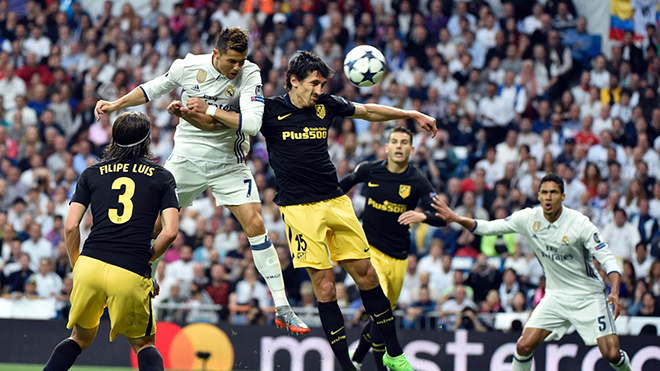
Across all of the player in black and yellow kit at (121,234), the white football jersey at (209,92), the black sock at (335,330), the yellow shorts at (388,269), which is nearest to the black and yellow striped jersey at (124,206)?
the player in black and yellow kit at (121,234)

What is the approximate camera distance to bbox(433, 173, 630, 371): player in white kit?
901 centimetres

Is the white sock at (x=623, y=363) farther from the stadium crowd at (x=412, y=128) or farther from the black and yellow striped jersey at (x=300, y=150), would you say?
the black and yellow striped jersey at (x=300, y=150)

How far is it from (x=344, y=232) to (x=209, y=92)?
2.01 metres

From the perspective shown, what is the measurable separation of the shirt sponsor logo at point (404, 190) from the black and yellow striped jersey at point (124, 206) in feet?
12.8

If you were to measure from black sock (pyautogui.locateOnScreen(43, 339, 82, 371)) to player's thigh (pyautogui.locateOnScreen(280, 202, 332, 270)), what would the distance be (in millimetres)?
2163

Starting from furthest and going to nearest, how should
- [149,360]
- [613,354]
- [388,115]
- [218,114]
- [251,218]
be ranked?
1. [613,354]
2. [251,218]
3. [388,115]
4. [218,114]
5. [149,360]

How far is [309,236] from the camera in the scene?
7.64m

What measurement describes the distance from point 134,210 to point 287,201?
1.92 m

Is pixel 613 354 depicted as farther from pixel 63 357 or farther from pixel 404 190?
pixel 63 357

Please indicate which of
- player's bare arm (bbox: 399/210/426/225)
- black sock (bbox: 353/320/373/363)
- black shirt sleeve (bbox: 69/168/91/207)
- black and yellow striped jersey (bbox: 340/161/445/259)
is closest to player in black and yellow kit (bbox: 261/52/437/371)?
player's bare arm (bbox: 399/210/426/225)

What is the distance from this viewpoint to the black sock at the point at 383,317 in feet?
25.6

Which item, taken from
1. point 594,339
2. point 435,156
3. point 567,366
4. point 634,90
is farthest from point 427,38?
point 594,339

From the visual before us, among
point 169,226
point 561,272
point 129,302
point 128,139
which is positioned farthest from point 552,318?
point 128,139

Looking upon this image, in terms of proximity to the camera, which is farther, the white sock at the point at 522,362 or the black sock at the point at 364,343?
the black sock at the point at 364,343
